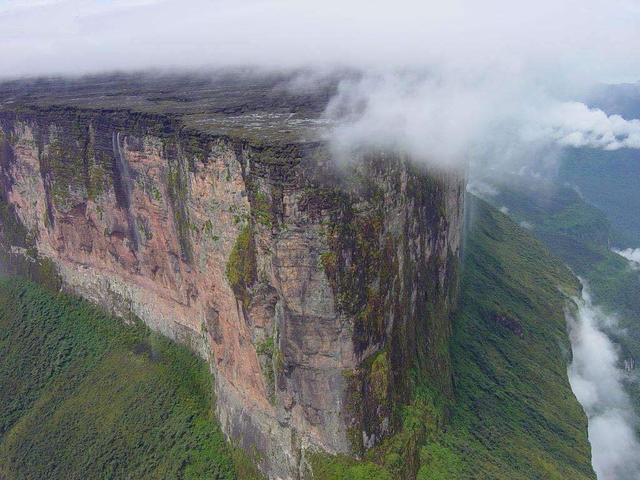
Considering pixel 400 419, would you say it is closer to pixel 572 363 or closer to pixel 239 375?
pixel 239 375

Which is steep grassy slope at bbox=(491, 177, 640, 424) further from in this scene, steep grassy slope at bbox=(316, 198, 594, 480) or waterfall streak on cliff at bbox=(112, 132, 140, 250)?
waterfall streak on cliff at bbox=(112, 132, 140, 250)

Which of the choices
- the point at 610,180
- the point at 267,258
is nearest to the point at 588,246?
the point at 267,258

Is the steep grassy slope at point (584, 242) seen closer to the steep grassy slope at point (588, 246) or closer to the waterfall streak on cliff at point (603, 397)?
the steep grassy slope at point (588, 246)

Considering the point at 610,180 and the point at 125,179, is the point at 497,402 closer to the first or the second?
the point at 125,179

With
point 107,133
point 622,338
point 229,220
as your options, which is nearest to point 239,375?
point 229,220

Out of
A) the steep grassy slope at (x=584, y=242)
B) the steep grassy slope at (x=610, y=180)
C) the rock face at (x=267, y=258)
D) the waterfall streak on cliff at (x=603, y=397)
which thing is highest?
the rock face at (x=267, y=258)

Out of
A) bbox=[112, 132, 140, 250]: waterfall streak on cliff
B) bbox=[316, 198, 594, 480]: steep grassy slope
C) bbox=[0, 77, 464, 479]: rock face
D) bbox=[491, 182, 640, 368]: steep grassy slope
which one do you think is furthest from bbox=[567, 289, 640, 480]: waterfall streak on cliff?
bbox=[112, 132, 140, 250]: waterfall streak on cliff

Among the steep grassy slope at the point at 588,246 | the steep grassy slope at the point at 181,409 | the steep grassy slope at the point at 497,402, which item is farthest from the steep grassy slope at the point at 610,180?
the steep grassy slope at the point at 181,409
